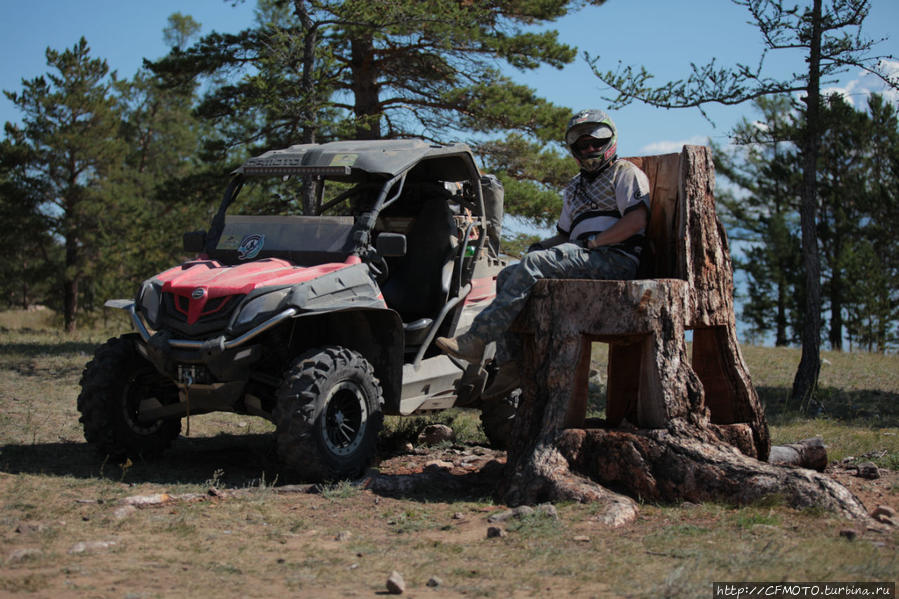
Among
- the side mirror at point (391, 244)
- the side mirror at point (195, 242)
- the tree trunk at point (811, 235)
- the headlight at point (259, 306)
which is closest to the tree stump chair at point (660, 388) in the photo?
the side mirror at point (391, 244)

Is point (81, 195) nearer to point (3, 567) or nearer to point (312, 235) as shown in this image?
point (312, 235)

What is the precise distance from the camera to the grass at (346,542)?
12.9 feet

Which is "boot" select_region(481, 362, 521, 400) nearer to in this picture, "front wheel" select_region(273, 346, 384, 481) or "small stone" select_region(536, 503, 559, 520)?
"front wheel" select_region(273, 346, 384, 481)

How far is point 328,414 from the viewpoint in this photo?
6.26 m

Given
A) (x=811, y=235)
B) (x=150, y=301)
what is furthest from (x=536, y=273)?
(x=811, y=235)

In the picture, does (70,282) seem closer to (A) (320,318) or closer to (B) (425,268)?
(B) (425,268)

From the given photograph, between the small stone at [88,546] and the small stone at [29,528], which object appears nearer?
the small stone at [88,546]

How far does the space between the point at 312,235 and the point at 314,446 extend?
1.76 m

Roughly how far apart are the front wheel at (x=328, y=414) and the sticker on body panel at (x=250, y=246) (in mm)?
1156

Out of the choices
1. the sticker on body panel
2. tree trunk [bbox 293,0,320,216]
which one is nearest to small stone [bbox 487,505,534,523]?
the sticker on body panel

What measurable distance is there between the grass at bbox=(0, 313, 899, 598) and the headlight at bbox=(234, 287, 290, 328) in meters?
1.12

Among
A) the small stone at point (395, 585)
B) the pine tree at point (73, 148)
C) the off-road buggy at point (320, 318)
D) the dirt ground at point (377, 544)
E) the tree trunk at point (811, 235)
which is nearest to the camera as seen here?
the small stone at point (395, 585)

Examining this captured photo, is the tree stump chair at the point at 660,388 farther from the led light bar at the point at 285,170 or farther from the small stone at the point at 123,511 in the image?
the small stone at the point at 123,511

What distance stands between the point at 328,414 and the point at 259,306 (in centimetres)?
91
